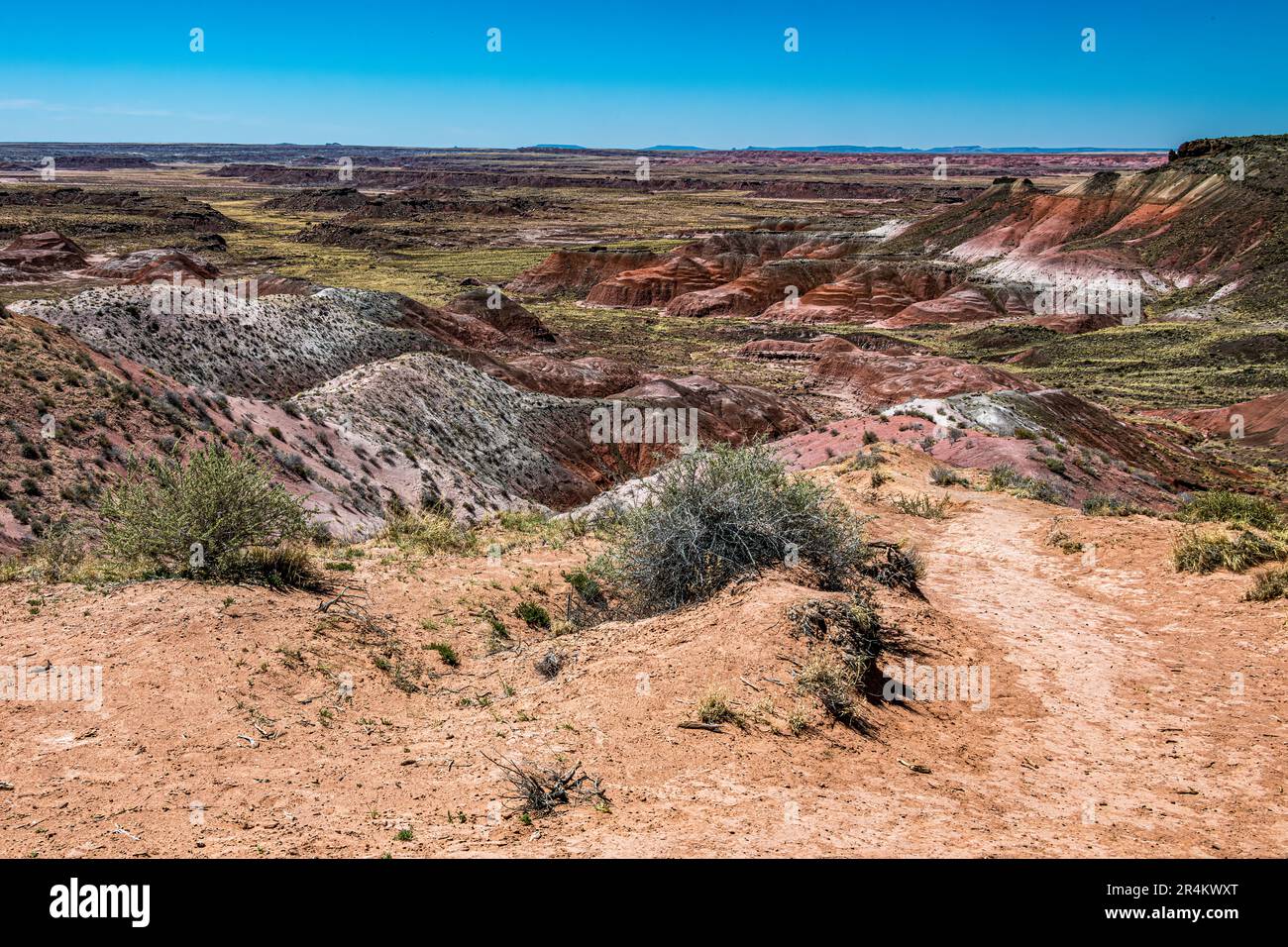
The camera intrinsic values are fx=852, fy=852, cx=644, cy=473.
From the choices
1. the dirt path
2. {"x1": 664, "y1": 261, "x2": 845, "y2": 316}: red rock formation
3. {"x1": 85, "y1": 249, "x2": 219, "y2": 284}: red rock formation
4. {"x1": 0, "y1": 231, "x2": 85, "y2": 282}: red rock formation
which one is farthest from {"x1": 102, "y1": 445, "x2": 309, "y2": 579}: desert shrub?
{"x1": 0, "y1": 231, "x2": 85, "y2": 282}: red rock formation

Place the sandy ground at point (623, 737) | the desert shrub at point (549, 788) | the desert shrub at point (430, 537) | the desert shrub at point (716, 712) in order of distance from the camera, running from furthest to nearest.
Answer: the desert shrub at point (430, 537) → the desert shrub at point (716, 712) → the desert shrub at point (549, 788) → the sandy ground at point (623, 737)

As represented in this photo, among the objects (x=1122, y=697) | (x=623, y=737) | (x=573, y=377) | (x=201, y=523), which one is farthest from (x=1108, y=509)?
(x=573, y=377)

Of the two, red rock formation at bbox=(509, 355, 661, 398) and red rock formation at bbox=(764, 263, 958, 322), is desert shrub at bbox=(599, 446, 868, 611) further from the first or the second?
red rock formation at bbox=(764, 263, 958, 322)

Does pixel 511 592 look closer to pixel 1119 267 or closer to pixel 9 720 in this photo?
pixel 9 720

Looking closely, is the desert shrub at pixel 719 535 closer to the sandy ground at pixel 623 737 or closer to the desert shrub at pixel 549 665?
the sandy ground at pixel 623 737

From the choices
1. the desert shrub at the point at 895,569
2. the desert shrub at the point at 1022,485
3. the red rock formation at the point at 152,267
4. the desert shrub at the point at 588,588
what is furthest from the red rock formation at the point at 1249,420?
the red rock formation at the point at 152,267

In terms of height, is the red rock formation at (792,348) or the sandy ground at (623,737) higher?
the red rock formation at (792,348)
